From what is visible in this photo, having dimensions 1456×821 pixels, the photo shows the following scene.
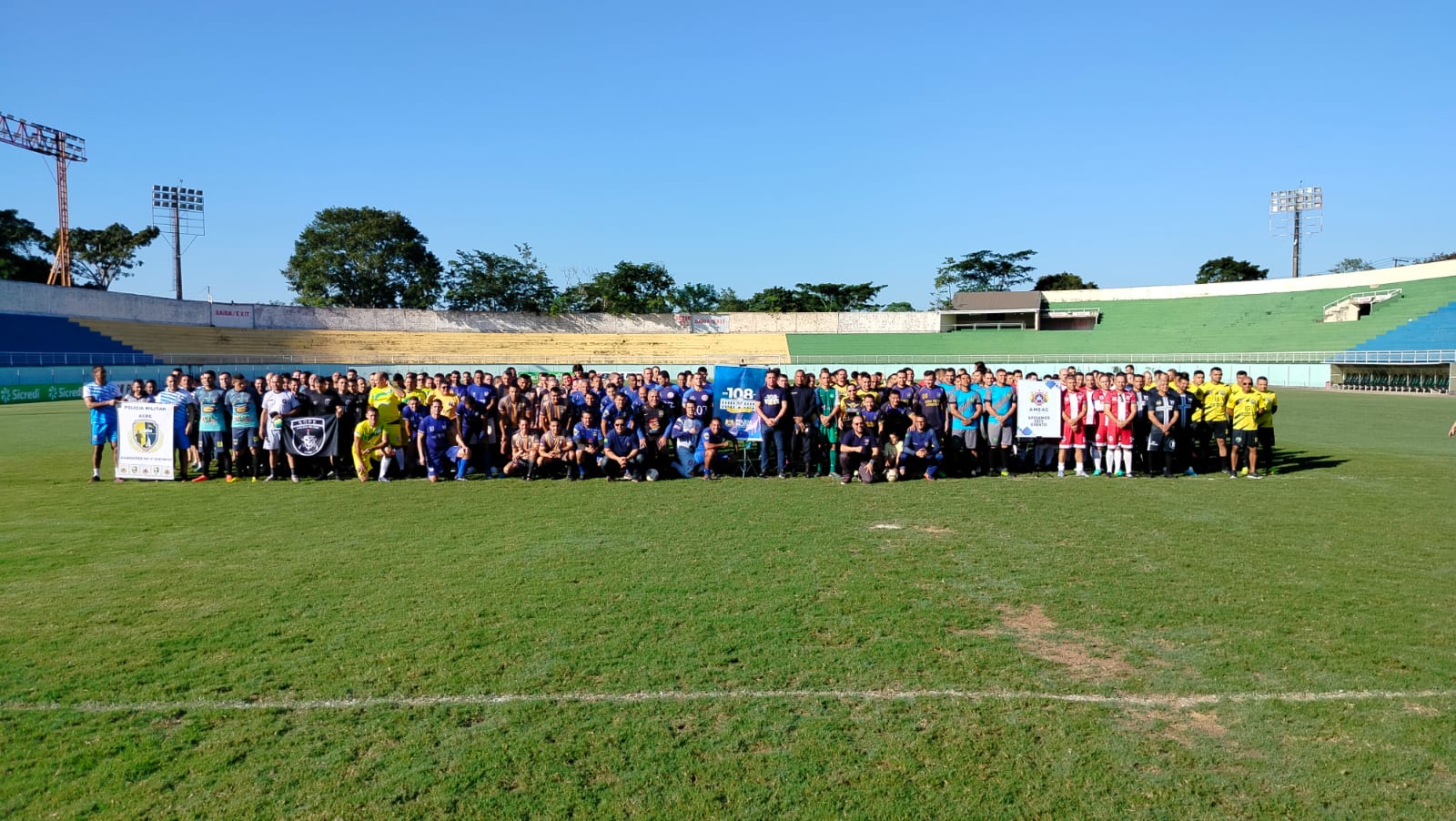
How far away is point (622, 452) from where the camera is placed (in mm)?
12641

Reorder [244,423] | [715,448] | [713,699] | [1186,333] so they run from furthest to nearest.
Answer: [1186,333] < [715,448] < [244,423] < [713,699]

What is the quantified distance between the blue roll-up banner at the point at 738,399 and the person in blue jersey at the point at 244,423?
700 centimetres

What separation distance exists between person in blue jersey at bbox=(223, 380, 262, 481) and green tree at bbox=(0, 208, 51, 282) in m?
62.0

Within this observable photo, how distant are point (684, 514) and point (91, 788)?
6465 mm

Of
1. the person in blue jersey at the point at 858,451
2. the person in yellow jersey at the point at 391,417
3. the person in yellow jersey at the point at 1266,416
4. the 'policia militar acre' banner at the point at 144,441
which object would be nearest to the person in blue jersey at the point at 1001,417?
the person in blue jersey at the point at 858,451

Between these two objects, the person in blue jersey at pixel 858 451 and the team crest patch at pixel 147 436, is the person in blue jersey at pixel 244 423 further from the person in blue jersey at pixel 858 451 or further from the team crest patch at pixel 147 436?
the person in blue jersey at pixel 858 451

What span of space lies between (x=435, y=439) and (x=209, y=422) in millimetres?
3451

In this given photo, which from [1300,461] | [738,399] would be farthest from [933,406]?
[1300,461]

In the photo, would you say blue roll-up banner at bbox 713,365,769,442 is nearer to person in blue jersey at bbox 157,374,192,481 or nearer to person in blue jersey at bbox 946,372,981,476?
person in blue jersey at bbox 946,372,981,476

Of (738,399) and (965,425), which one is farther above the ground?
(738,399)

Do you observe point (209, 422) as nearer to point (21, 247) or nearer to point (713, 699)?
point (713, 699)

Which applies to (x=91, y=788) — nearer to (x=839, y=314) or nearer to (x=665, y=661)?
(x=665, y=661)

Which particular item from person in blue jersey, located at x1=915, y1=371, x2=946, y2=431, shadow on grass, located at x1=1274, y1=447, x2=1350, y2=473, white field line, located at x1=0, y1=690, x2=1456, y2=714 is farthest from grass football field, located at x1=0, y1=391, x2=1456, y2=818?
shadow on grass, located at x1=1274, y1=447, x2=1350, y2=473

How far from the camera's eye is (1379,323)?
43.9m
